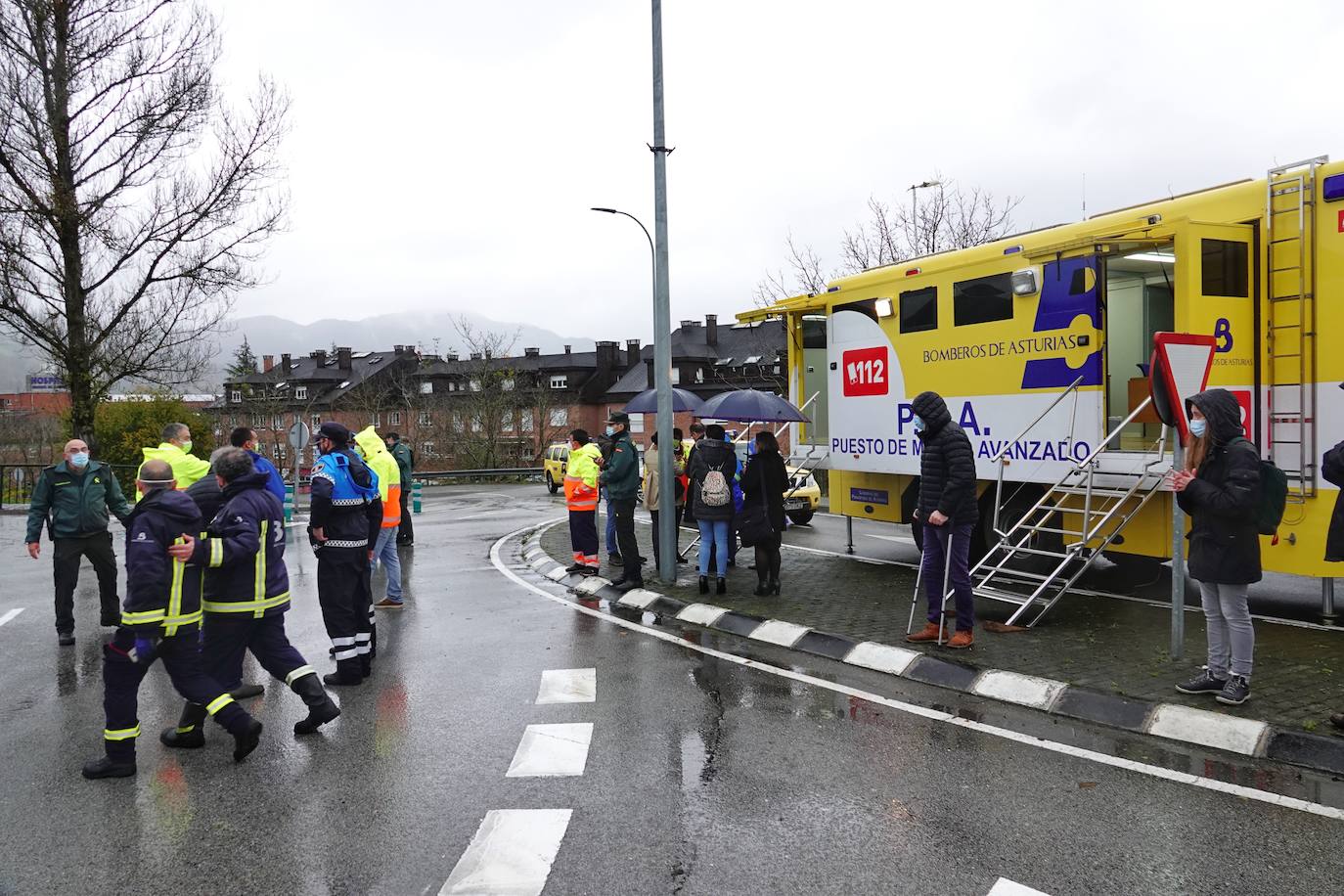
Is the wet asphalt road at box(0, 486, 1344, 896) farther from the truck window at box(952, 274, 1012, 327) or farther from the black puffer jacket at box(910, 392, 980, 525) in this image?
the truck window at box(952, 274, 1012, 327)

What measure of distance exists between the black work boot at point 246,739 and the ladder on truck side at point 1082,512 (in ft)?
18.1

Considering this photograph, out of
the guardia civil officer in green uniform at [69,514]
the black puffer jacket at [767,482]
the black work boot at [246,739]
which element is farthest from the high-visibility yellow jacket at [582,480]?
the black work boot at [246,739]

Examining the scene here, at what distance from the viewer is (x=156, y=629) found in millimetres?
5180

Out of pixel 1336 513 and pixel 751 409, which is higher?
pixel 751 409

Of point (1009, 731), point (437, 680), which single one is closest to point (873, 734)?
point (1009, 731)

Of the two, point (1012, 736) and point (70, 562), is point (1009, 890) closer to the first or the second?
point (1012, 736)

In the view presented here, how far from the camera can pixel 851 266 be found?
1177 inches

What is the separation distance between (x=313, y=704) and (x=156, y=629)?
1.03 meters

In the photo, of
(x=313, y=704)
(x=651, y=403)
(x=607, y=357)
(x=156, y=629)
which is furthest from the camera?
(x=607, y=357)

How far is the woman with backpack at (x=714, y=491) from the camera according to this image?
9.94 metres

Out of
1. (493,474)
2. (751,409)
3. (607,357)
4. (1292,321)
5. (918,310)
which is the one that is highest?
(607,357)

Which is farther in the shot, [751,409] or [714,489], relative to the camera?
[751,409]

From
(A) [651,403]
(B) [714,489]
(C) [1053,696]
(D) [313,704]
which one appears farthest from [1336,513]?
(A) [651,403]

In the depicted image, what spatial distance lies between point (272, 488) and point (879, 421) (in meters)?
6.53
